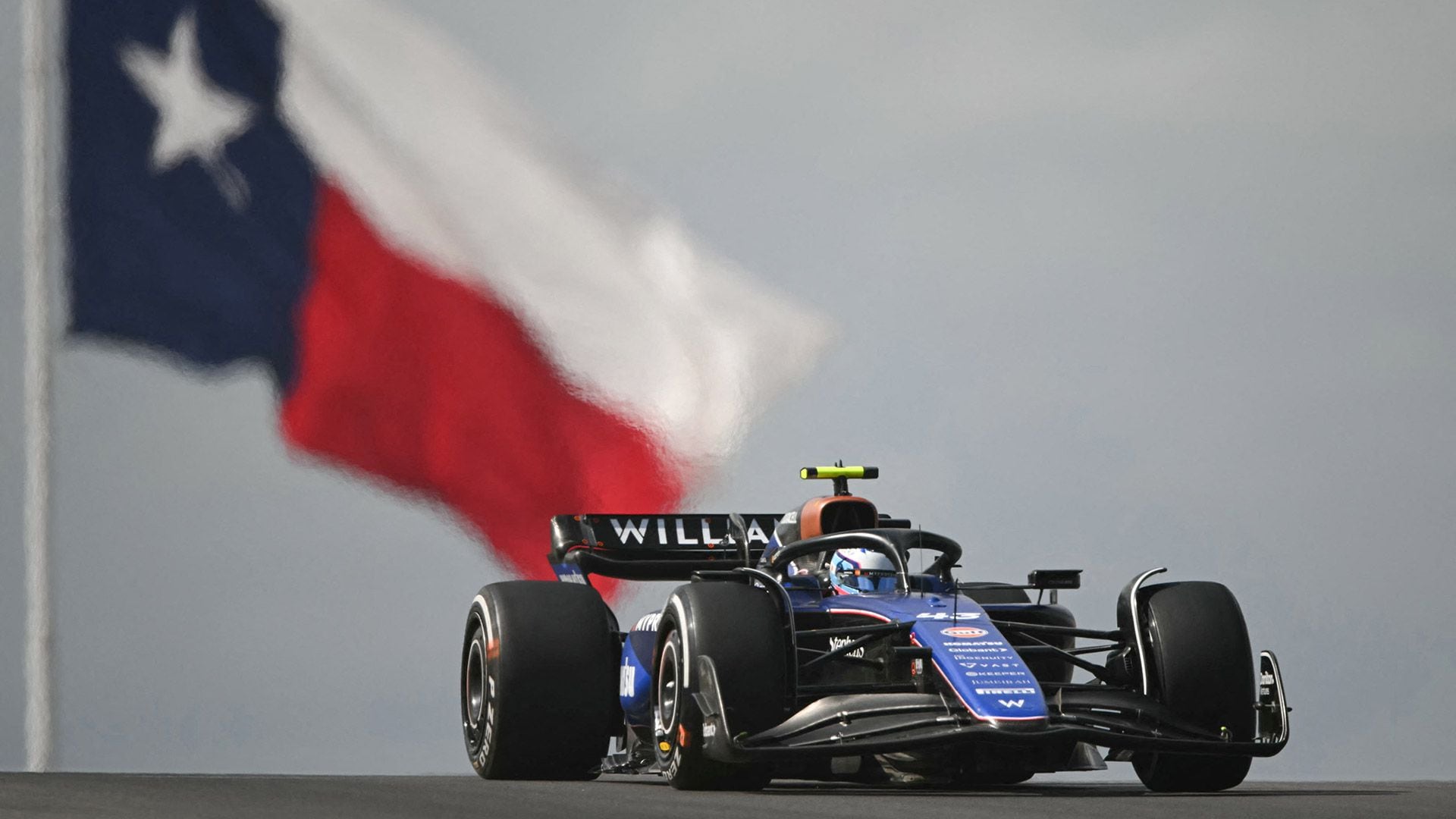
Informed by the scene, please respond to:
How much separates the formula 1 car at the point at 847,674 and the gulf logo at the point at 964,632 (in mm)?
40

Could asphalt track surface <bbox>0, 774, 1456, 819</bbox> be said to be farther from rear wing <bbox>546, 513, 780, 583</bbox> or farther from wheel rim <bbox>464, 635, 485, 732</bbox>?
rear wing <bbox>546, 513, 780, 583</bbox>

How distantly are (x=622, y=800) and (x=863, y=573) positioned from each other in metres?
3.41

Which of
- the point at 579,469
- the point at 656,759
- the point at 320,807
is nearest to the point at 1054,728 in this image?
the point at 656,759

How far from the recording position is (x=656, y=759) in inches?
612

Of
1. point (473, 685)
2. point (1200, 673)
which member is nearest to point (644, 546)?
point (473, 685)

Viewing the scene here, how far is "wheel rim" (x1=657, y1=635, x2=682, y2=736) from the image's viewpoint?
48.2 feet

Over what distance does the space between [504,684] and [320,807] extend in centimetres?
393

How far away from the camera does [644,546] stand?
1836 centimetres

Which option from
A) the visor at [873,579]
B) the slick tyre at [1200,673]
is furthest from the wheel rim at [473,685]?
the slick tyre at [1200,673]

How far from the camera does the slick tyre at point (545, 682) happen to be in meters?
16.2

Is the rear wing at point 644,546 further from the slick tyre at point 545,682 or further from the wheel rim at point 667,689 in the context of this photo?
the wheel rim at point 667,689

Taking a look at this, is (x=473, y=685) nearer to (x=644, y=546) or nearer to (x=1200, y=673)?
(x=644, y=546)

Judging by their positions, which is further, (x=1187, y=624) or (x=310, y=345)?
(x=310, y=345)

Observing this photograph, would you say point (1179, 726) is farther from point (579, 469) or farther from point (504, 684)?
point (579, 469)
